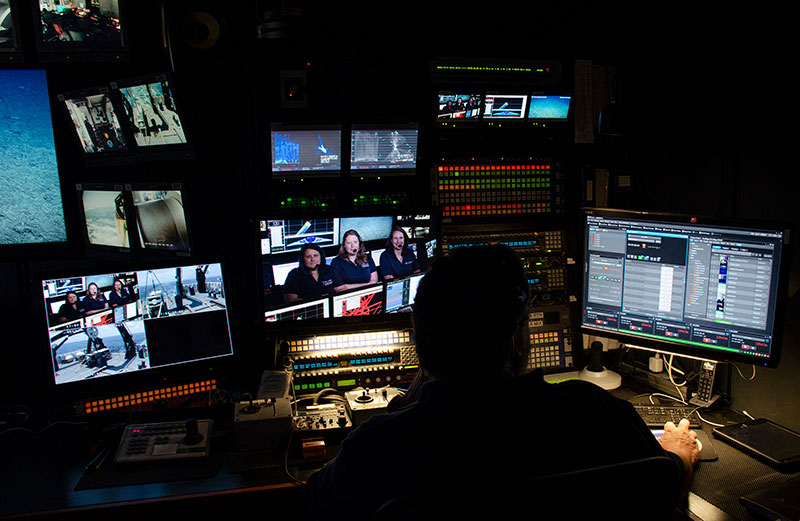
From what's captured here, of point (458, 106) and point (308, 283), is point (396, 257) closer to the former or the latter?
point (308, 283)

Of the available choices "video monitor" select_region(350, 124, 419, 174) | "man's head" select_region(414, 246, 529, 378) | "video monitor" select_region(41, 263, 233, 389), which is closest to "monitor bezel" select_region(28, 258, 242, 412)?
"video monitor" select_region(41, 263, 233, 389)

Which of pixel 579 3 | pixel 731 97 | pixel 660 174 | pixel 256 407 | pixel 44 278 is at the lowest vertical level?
pixel 256 407

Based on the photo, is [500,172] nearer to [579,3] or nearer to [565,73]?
[565,73]

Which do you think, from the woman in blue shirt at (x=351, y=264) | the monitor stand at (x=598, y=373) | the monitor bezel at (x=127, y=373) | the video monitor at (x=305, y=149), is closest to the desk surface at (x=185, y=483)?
the monitor bezel at (x=127, y=373)

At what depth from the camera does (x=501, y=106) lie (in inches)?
89.2

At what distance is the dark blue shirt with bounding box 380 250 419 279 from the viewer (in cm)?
214

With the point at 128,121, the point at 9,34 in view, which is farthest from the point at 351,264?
the point at 9,34

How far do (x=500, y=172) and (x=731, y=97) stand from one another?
852 millimetres

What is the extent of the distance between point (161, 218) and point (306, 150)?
0.62 metres

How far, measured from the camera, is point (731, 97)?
213cm

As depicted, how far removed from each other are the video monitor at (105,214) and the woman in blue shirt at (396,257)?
3.27ft

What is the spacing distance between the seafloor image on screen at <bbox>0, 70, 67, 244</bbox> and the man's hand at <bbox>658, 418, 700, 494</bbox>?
2.28 metres

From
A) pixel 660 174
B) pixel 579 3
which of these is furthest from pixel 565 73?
pixel 660 174

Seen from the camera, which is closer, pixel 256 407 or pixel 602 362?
pixel 256 407
